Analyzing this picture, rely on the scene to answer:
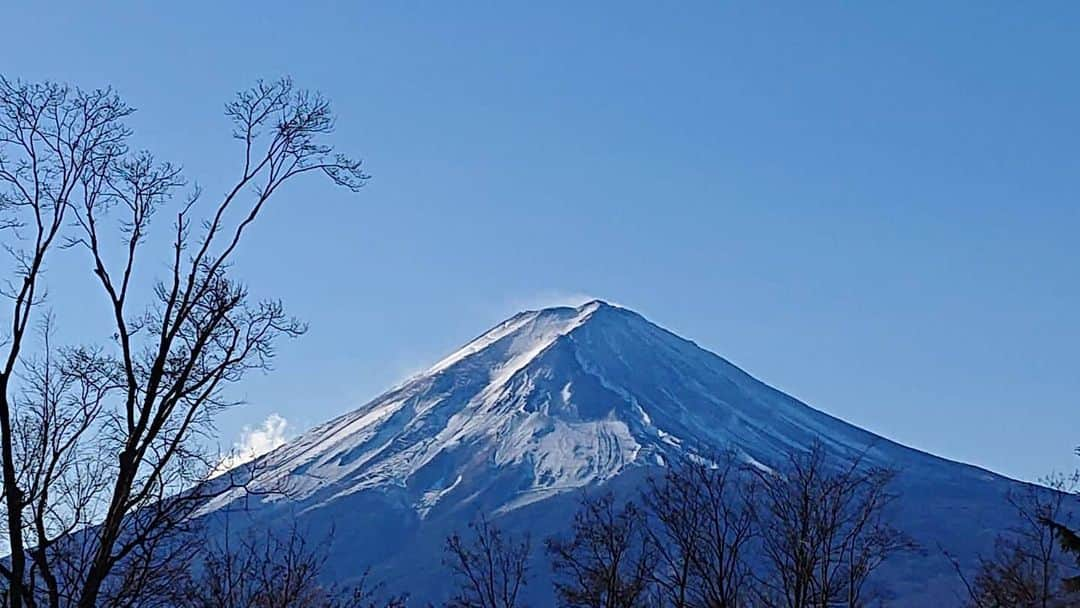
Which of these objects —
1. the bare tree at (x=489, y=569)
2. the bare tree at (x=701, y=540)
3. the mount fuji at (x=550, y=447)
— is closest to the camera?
the bare tree at (x=701, y=540)

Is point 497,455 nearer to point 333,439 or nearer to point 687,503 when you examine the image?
point 333,439

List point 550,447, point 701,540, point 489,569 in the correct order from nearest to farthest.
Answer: point 701,540
point 489,569
point 550,447

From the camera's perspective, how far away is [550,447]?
104m

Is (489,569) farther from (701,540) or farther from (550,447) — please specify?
(550,447)

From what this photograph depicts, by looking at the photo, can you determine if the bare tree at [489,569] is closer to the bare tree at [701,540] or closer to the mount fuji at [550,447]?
the bare tree at [701,540]

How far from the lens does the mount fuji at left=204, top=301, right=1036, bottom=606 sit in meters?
94.1

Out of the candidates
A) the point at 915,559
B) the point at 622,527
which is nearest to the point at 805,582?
the point at 622,527

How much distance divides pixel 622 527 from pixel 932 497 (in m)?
86.9

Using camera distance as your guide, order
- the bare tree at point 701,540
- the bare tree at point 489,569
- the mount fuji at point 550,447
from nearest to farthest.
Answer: the bare tree at point 701,540, the bare tree at point 489,569, the mount fuji at point 550,447

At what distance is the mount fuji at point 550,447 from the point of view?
3706 inches

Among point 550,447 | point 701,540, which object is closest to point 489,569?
point 701,540

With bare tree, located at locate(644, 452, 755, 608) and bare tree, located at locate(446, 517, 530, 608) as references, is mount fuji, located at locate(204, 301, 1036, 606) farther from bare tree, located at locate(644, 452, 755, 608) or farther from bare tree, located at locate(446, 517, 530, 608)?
bare tree, located at locate(644, 452, 755, 608)

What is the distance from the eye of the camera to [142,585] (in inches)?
449

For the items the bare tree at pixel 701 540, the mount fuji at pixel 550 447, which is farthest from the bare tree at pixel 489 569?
the mount fuji at pixel 550 447
